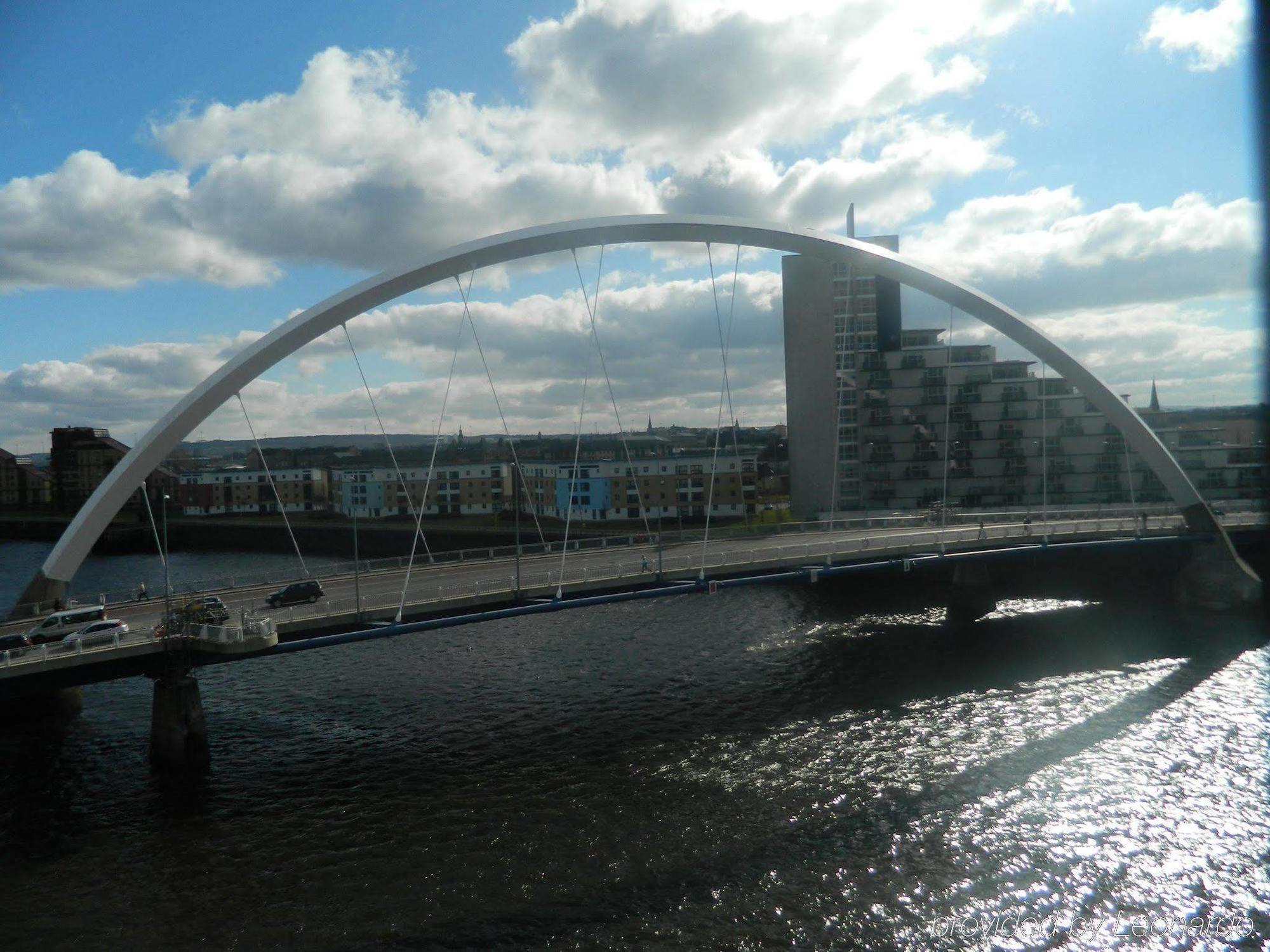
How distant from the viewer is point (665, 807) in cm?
1525

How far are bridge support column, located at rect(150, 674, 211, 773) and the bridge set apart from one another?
0.10 feet

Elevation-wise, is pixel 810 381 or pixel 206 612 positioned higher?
pixel 810 381

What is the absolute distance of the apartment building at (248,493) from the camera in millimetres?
86000

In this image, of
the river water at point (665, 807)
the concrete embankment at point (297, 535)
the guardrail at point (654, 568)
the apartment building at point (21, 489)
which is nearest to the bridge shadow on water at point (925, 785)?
the river water at point (665, 807)

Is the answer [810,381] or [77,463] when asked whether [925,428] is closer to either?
[810,381]

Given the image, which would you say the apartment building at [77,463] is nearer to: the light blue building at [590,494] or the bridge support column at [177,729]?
the light blue building at [590,494]

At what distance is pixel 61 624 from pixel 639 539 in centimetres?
2496

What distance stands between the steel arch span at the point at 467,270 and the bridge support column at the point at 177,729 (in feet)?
14.3

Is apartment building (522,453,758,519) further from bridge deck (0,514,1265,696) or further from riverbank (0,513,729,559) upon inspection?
bridge deck (0,514,1265,696)

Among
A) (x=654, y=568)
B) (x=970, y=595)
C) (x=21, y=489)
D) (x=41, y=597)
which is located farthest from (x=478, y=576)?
(x=21, y=489)

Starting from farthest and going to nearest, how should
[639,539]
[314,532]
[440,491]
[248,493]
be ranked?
[248,493] → [440,491] → [314,532] → [639,539]

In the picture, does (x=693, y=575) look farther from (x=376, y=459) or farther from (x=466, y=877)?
(x=376, y=459)

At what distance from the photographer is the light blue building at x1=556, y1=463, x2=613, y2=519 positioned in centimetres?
6625

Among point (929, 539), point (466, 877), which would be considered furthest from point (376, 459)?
point (466, 877)
